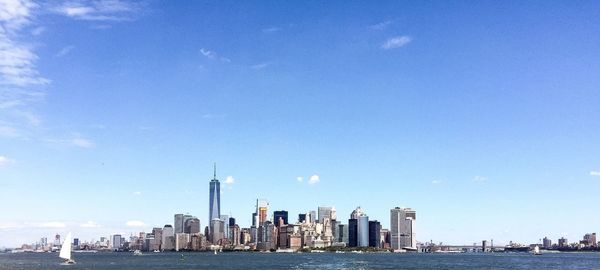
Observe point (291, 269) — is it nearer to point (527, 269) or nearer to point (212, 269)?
point (212, 269)

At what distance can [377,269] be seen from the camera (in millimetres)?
180250

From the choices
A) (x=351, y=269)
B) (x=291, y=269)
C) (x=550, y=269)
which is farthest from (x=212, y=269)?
(x=550, y=269)

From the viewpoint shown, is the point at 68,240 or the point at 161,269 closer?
the point at 161,269

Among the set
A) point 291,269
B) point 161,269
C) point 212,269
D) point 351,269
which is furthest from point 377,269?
point 161,269

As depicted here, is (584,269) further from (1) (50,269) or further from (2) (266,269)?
(1) (50,269)

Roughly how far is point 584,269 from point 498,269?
2946cm

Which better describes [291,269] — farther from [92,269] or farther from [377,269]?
[92,269]

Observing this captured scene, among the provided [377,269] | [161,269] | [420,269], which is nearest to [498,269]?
[420,269]

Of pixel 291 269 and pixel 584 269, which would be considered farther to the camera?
pixel 584 269

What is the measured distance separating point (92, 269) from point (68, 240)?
64.5ft

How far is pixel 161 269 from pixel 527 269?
355ft

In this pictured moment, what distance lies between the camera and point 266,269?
182m

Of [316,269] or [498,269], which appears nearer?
[316,269]

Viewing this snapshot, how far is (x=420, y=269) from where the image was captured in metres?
186
